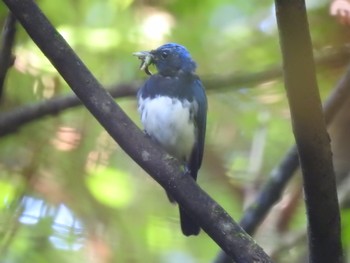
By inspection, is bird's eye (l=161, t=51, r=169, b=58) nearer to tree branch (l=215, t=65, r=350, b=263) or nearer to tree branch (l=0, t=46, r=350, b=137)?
tree branch (l=0, t=46, r=350, b=137)

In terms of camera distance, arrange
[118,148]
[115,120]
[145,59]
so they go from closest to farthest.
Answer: [115,120], [145,59], [118,148]

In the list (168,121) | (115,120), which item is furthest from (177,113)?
(115,120)

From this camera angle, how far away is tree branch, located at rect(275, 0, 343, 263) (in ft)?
8.13

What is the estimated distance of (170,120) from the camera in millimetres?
4176

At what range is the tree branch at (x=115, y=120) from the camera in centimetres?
284

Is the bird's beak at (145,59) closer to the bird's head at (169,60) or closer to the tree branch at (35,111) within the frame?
the bird's head at (169,60)

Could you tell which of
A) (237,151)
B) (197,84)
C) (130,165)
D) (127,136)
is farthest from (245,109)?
(127,136)

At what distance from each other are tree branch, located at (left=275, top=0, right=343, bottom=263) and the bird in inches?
52.2

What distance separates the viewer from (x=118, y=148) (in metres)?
5.58

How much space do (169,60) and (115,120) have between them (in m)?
1.64

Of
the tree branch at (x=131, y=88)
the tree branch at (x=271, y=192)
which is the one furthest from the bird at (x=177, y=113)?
the tree branch at (x=271, y=192)

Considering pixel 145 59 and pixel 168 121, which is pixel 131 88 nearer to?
pixel 145 59

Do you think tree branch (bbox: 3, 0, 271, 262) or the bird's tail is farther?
the bird's tail

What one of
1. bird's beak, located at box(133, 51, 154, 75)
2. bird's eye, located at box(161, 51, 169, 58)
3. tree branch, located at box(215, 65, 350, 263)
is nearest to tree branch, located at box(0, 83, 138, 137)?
bird's beak, located at box(133, 51, 154, 75)
